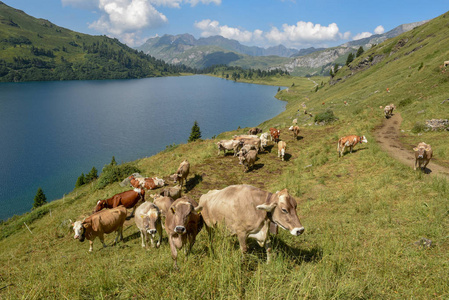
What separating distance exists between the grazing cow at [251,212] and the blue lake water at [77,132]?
51226 millimetres

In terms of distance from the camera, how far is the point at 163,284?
409cm

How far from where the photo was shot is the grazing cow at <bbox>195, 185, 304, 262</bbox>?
5164 millimetres

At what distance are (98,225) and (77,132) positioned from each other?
9042cm

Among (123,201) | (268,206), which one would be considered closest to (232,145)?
(123,201)

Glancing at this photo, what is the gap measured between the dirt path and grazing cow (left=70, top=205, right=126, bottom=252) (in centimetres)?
1799

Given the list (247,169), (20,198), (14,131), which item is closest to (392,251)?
(247,169)

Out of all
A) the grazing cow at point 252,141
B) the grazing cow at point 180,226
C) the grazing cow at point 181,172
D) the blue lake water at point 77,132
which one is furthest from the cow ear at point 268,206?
the blue lake water at point 77,132

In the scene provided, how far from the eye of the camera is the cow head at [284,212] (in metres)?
5.03

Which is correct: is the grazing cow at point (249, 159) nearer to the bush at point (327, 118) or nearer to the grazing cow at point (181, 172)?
the grazing cow at point (181, 172)

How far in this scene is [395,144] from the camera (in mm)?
18984

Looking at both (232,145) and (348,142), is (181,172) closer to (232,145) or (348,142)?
(232,145)

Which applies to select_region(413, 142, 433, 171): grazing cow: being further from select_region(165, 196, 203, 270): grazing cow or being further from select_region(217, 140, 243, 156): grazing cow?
select_region(217, 140, 243, 156): grazing cow

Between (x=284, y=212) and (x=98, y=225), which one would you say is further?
(x=98, y=225)

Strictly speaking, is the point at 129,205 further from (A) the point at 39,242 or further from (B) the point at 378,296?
(B) the point at 378,296
